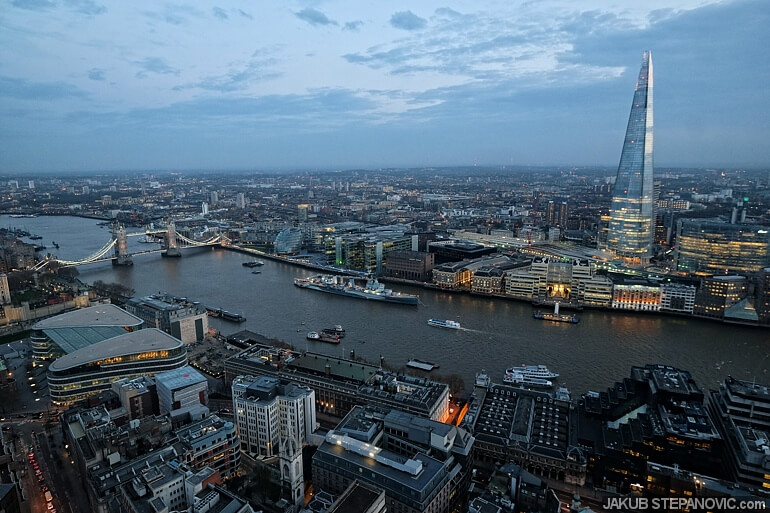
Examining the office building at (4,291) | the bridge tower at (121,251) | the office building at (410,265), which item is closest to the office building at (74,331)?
the office building at (4,291)

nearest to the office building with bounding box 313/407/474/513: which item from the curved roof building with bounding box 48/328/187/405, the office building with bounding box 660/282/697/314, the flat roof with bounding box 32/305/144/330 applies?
the curved roof building with bounding box 48/328/187/405

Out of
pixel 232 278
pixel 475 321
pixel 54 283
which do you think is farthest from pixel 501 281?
pixel 54 283

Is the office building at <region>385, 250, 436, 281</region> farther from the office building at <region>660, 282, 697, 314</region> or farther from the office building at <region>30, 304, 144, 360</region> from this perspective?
the office building at <region>30, 304, 144, 360</region>

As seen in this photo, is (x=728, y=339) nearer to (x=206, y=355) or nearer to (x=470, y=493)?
(x=470, y=493)

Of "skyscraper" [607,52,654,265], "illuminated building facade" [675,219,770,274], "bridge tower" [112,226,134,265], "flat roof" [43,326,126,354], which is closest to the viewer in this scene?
"flat roof" [43,326,126,354]

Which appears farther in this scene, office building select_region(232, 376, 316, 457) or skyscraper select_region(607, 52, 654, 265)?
skyscraper select_region(607, 52, 654, 265)


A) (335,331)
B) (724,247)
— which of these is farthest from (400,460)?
(724,247)

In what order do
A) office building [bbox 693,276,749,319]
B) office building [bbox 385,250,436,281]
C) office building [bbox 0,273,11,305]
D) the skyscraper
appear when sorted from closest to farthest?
office building [bbox 693,276,749,319] < office building [bbox 0,273,11,305] < office building [bbox 385,250,436,281] < the skyscraper

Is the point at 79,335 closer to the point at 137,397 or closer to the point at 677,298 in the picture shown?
the point at 137,397
